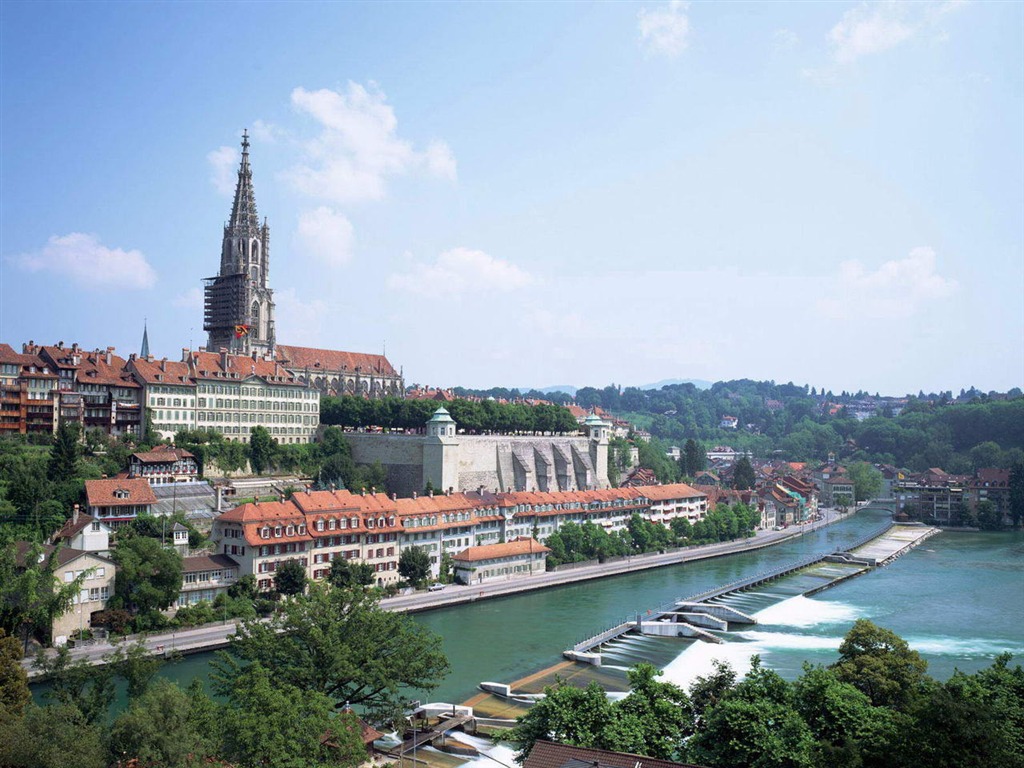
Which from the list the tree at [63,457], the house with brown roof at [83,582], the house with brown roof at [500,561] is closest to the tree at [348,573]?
the house with brown roof at [500,561]

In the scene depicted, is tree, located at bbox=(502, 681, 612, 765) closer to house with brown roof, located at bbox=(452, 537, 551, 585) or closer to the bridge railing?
house with brown roof, located at bbox=(452, 537, 551, 585)

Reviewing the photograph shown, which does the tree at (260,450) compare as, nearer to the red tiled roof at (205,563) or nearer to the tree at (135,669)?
the red tiled roof at (205,563)

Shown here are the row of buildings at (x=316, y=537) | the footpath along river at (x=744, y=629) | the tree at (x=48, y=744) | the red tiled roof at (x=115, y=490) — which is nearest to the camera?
the tree at (x=48, y=744)

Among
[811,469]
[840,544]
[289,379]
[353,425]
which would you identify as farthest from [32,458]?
[811,469]

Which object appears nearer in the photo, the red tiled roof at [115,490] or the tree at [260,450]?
the red tiled roof at [115,490]

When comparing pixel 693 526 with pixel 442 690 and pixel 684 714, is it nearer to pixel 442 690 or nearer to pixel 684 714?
pixel 442 690

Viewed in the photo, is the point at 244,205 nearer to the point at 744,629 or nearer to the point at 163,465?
the point at 163,465

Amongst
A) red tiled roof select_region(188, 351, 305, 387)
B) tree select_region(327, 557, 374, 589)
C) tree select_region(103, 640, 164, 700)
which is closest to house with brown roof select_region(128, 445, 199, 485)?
red tiled roof select_region(188, 351, 305, 387)

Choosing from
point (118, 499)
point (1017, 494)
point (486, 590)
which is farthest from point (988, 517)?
point (118, 499)
